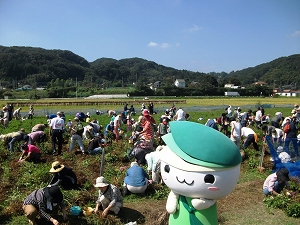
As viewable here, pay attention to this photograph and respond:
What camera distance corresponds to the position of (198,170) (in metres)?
4.02

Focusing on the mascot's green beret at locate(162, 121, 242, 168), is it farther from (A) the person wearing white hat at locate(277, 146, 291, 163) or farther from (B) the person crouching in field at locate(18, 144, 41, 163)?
(B) the person crouching in field at locate(18, 144, 41, 163)

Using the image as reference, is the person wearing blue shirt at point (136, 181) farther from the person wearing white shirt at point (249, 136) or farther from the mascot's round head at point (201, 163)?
the person wearing white shirt at point (249, 136)

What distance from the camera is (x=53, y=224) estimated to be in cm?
576

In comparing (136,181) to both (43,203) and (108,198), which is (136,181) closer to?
(108,198)

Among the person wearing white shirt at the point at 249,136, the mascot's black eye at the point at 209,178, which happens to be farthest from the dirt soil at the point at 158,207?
the person wearing white shirt at the point at 249,136

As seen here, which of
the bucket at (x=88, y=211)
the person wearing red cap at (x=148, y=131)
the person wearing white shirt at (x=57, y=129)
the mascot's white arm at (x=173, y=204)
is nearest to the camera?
the mascot's white arm at (x=173, y=204)

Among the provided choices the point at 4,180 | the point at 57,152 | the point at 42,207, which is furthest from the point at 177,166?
the point at 57,152

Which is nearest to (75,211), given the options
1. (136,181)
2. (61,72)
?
(136,181)

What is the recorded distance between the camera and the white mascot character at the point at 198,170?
4.02 meters

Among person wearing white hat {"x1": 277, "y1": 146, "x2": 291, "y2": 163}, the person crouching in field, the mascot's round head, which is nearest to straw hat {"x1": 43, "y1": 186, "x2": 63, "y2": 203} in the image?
the mascot's round head

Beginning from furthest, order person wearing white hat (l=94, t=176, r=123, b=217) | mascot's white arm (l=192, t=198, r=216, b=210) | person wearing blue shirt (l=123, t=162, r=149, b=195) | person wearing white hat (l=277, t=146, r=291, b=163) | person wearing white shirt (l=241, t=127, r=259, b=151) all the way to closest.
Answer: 1. person wearing white shirt (l=241, t=127, r=259, b=151)
2. person wearing white hat (l=277, t=146, r=291, b=163)
3. person wearing blue shirt (l=123, t=162, r=149, b=195)
4. person wearing white hat (l=94, t=176, r=123, b=217)
5. mascot's white arm (l=192, t=198, r=216, b=210)

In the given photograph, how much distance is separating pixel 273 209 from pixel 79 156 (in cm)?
741

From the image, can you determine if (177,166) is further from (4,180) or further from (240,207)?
(4,180)

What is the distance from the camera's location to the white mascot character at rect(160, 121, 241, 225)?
158 inches
